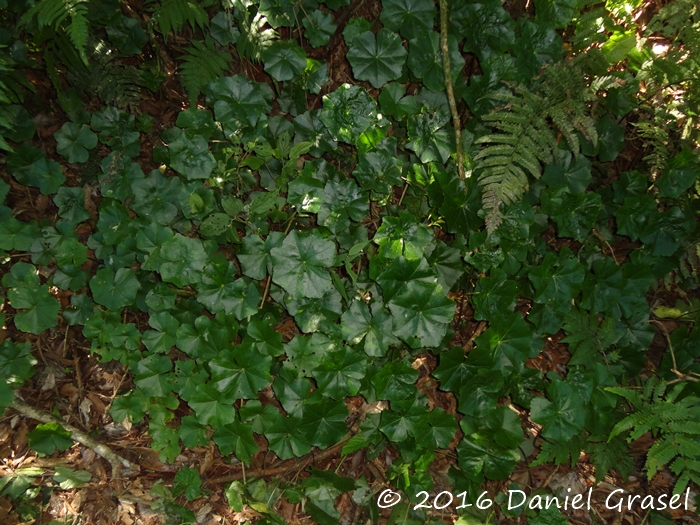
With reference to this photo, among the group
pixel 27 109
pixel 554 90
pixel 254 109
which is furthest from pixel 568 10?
pixel 27 109

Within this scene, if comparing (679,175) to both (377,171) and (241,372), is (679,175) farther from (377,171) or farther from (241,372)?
(241,372)

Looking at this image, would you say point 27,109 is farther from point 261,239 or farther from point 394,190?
point 394,190

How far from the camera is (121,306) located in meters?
2.31

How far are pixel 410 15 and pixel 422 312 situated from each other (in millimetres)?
1282

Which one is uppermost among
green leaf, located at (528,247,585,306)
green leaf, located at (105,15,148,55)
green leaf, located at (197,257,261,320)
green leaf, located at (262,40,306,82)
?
green leaf, located at (105,15,148,55)

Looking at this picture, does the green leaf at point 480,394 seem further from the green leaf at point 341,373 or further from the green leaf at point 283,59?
the green leaf at point 283,59

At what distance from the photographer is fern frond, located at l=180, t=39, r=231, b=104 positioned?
219cm

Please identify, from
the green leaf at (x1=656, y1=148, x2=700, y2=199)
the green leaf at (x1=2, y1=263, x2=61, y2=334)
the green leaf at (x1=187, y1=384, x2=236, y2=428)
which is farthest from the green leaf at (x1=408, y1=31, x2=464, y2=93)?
the green leaf at (x1=2, y1=263, x2=61, y2=334)

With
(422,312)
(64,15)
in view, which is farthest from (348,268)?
(64,15)

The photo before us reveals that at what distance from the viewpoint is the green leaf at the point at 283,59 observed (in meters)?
2.22

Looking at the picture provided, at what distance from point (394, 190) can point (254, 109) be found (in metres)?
0.77

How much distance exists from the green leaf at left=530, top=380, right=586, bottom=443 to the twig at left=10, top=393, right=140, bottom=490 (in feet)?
6.02

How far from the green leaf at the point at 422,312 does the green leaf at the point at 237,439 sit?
2.56 ft

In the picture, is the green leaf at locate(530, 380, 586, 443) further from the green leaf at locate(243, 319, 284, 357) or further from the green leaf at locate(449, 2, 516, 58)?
the green leaf at locate(449, 2, 516, 58)
